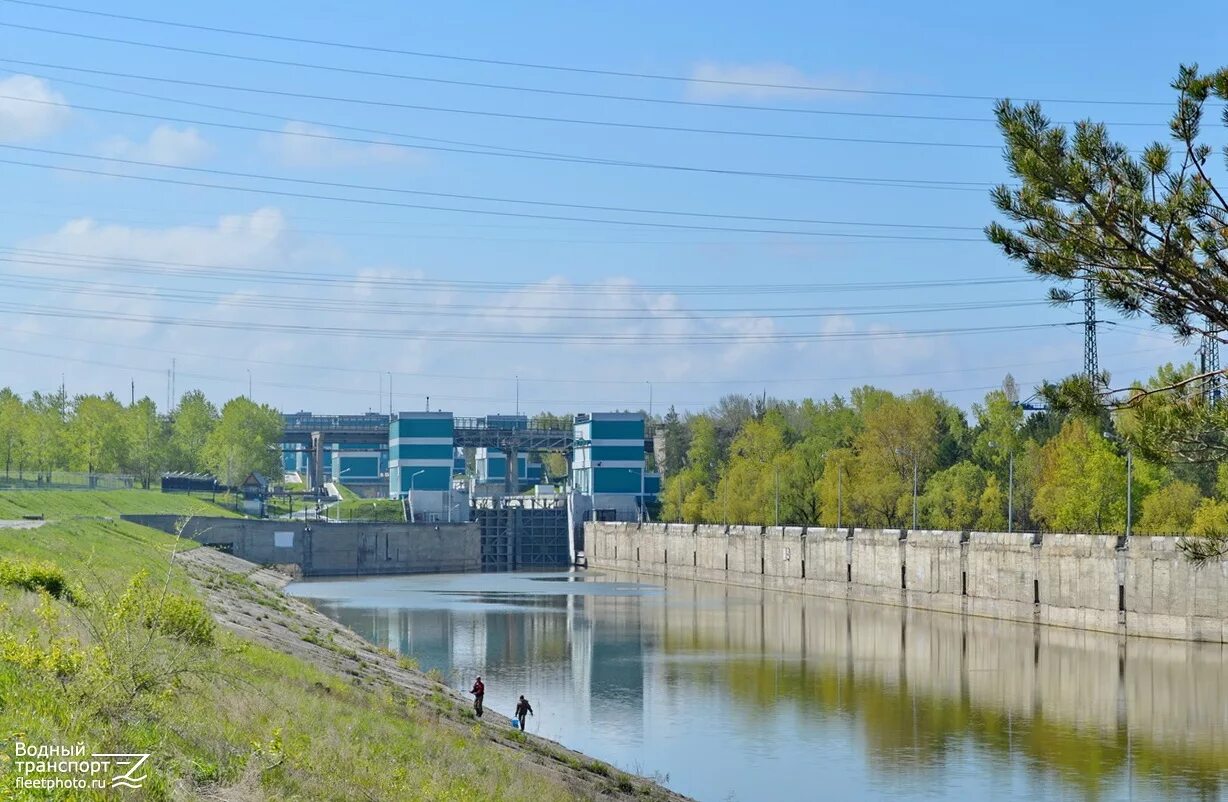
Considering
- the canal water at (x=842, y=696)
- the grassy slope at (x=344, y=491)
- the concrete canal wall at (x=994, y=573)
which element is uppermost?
the grassy slope at (x=344, y=491)

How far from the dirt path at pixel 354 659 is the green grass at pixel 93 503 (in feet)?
22.6

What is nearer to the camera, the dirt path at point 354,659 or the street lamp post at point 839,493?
the dirt path at point 354,659

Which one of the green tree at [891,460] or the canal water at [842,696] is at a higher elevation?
the green tree at [891,460]

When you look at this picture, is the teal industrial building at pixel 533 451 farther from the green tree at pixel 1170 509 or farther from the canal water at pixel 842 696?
the green tree at pixel 1170 509

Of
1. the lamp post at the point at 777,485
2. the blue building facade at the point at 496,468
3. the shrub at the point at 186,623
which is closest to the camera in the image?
the shrub at the point at 186,623

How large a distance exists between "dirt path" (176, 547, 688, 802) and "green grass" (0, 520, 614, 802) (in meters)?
1.32

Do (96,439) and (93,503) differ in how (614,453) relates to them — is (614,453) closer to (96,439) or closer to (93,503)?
(96,439)

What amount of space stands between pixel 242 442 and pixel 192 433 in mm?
8985

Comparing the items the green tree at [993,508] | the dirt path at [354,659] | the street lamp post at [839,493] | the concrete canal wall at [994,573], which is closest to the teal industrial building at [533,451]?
the concrete canal wall at [994,573]

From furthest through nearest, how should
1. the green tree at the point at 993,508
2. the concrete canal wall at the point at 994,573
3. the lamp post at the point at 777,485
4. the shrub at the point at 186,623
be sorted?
1. the lamp post at the point at 777,485
2. the green tree at the point at 993,508
3. the concrete canal wall at the point at 994,573
4. the shrub at the point at 186,623

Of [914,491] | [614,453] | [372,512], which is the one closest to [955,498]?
[914,491]

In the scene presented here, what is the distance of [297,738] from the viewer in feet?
57.6

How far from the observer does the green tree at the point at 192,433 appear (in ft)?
451

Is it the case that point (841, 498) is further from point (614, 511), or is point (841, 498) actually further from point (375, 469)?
point (375, 469)
